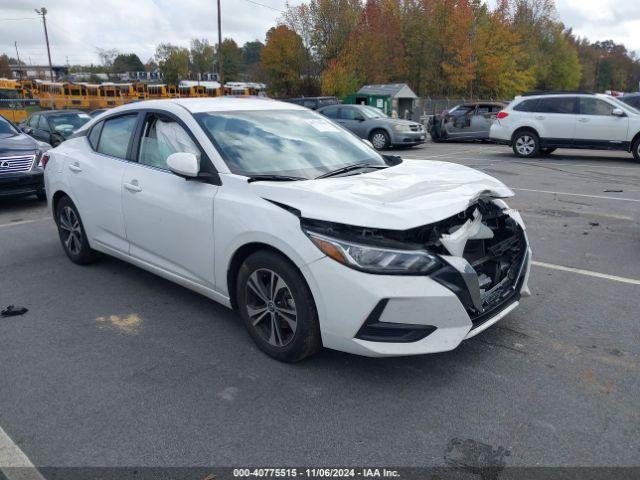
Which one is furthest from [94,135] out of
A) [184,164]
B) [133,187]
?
[184,164]

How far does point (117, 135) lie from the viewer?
16.1 ft

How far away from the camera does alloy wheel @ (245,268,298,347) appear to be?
332 cm

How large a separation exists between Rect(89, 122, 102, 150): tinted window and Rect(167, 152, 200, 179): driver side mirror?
181cm

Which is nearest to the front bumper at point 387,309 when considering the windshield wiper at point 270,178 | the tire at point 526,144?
the windshield wiper at point 270,178

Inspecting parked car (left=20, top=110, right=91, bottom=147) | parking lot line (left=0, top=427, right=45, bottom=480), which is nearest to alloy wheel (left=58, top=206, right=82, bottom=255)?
parking lot line (left=0, top=427, right=45, bottom=480)

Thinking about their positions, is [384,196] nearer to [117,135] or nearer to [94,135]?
[117,135]

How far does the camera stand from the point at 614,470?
2453 mm

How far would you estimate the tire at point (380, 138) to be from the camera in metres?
18.1

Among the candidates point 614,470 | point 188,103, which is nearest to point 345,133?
point 188,103

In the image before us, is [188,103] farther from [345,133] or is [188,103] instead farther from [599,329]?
[599,329]

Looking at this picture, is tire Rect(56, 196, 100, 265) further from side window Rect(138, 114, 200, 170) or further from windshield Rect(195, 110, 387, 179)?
windshield Rect(195, 110, 387, 179)

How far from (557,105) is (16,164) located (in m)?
13.0

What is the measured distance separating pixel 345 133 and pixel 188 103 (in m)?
1.39

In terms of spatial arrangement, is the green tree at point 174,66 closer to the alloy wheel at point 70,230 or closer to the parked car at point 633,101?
the parked car at point 633,101
